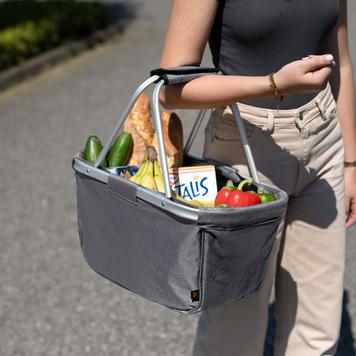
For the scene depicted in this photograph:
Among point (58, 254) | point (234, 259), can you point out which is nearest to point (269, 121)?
point (234, 259)

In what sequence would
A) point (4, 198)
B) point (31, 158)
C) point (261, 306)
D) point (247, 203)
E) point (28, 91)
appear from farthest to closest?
point (28, 91) → point (31, 158) → point (4, 198) → point (261, 306) → point (247, 203)

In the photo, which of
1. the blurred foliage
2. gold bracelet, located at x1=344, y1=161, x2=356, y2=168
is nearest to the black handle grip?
gold bracelet, located at x1=344, y1=161, x2=356, y2=168

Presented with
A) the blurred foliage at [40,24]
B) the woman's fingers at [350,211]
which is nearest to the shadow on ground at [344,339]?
the woman's fingers at [350,211]

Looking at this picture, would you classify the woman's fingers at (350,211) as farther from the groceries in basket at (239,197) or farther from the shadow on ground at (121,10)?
the shadow on ground at (121,10)

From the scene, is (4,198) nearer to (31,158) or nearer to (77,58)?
(31,158)

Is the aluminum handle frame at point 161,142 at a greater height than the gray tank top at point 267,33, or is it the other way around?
the gray tank top at point 267,33

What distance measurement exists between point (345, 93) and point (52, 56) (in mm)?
6682

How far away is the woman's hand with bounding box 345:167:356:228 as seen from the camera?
2625 mm

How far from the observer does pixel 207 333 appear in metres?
2.54

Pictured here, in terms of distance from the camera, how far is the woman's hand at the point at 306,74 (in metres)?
1.93

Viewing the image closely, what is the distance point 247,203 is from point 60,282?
94.0 inches

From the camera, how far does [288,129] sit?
2.29 m

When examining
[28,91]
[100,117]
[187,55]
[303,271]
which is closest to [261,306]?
[303,271]

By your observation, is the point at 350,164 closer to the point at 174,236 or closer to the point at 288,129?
the point at 288,129
